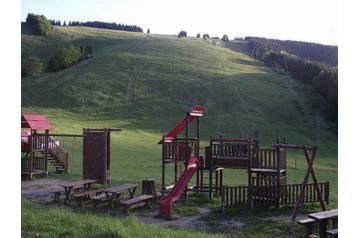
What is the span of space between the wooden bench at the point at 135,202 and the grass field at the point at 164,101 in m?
8.74

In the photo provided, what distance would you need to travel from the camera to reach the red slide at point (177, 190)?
14.4 meters

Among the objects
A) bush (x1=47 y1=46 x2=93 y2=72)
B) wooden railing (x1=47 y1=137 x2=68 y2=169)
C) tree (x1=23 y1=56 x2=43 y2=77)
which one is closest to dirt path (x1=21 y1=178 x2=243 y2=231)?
wooden railing (x1=47 y1=137 x2=68 y2=169)

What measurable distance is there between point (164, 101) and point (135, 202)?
46919mm

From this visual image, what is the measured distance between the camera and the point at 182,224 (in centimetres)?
1324

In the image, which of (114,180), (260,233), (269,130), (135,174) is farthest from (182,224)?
(269,130)

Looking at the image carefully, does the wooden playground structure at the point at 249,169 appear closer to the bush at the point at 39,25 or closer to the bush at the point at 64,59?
the bush at the point at 64,59

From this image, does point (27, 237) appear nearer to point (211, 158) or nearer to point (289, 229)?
point (289, 229)

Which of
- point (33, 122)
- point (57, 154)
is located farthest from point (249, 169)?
point (33, 122)

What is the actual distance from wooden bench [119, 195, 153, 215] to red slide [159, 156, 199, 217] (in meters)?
0.80

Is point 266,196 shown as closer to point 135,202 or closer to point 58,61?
point 135,202

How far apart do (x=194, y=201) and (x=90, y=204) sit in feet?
12.7

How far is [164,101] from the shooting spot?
61.5 m

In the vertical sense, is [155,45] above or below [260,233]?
above
